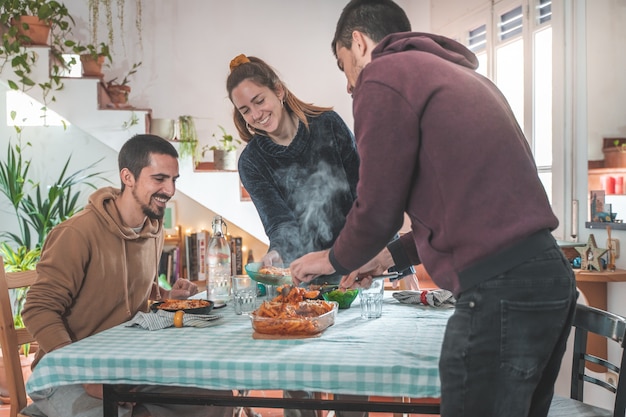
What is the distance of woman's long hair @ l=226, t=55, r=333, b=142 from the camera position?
2738 mm

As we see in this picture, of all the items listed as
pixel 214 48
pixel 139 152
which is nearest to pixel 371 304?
pixel 139 152

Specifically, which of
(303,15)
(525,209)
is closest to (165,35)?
(303,15)

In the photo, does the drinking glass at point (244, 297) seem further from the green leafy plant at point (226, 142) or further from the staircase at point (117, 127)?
the green leafy plant at point (226, 142)

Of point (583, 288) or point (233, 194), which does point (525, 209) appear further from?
point (233, 194)

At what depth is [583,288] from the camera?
3.68 metres

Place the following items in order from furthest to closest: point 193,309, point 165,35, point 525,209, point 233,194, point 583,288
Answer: point 165,35
point 233,194
point 583,288
point 193,309
point 525,209

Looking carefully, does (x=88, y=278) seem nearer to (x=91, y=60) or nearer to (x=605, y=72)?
(x=605, y=72)

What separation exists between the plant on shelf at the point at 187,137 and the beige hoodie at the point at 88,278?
2.98 meters

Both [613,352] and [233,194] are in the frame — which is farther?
[233,194]

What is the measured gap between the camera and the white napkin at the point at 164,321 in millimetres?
1987

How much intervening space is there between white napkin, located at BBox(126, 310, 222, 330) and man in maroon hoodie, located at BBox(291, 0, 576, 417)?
0.84 m

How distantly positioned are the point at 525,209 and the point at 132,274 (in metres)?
1.62

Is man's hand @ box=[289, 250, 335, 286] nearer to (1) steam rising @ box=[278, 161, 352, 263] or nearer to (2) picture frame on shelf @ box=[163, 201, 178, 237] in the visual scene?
(1) steam rising @ box=[278, 161, 352, 263]

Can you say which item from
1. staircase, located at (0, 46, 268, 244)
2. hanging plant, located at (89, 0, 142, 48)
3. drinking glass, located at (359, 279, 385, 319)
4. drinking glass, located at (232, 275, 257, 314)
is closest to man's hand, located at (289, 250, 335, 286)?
drinking glass, located at (359, 279, 385, 319)
